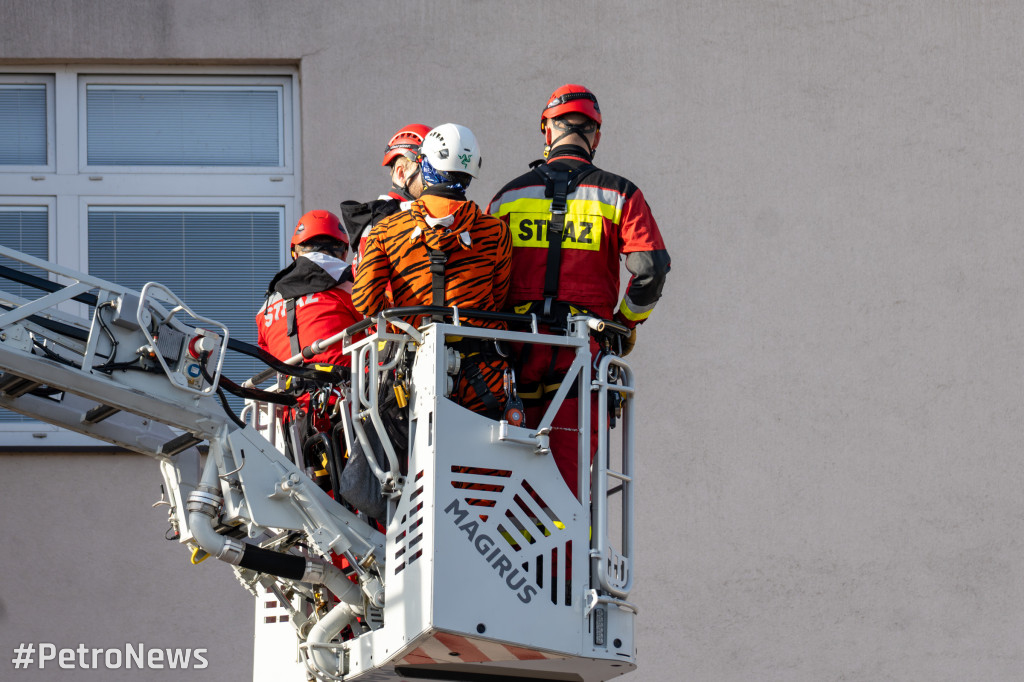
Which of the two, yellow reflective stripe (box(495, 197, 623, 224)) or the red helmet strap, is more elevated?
the red helmet strap

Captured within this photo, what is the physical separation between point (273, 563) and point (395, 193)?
2074mm

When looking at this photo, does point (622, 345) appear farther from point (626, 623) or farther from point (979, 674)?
point (979, 674)

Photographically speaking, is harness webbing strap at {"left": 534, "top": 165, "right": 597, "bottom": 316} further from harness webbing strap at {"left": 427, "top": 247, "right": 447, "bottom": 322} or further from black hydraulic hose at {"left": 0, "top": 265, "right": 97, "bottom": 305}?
black hydraulic hose at {"left": 0, "top": 265, "right": 97, "bottom": 305}

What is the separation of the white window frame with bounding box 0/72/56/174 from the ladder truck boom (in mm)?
4032

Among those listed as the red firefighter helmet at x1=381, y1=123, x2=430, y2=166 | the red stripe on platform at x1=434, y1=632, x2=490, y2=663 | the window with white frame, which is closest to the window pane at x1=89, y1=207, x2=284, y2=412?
the window with white frame

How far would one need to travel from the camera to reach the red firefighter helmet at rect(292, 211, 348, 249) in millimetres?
8289

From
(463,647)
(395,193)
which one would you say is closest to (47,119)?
(395,193)

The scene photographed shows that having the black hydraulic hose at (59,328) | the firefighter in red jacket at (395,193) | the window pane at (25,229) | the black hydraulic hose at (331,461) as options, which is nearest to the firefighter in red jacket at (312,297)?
the firefighter in red jacket at (395,193)

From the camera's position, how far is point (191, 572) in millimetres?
10398

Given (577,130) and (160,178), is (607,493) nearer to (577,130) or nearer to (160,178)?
(577,130)

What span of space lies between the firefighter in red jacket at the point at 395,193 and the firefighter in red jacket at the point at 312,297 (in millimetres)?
139

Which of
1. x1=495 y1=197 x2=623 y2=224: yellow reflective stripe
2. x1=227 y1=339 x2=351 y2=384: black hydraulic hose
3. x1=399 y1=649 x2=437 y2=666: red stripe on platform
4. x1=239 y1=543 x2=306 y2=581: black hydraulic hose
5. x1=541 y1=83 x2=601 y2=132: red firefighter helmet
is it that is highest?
x1=541 y1=83 x2=601 y2=132: red firefighter helmet

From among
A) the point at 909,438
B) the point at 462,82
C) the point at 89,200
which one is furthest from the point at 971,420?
the point at 89,200

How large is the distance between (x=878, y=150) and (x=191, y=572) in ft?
16.7
